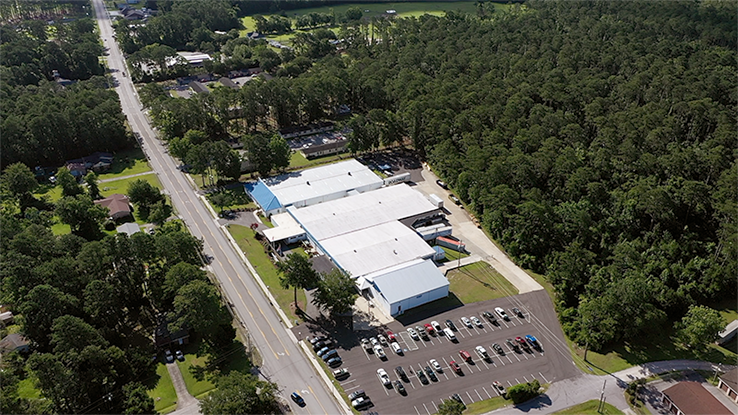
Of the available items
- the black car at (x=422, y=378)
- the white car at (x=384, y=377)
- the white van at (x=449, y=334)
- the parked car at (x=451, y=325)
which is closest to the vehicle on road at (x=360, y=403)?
the white car at (x=384, y=377)

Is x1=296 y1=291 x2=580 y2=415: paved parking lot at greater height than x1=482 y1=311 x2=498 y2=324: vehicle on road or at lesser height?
lesser

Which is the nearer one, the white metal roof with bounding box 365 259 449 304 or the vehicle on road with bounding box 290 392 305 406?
the vehicle on road with bounding box 290 392 305 406

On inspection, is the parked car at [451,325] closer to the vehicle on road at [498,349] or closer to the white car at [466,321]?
the white car at [466,321]

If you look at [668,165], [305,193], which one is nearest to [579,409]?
[668,165]

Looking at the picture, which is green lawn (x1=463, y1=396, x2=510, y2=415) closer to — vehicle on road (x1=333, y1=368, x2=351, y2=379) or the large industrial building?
vehicle on road (x1=333, y1=368, x2=351, y2=379)

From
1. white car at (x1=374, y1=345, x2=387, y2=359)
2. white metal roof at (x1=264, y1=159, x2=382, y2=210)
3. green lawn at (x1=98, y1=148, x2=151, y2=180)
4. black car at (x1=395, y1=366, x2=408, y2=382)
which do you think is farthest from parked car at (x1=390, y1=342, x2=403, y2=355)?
green lawn at (x1=98, y1=148, x2=151, y2=180)

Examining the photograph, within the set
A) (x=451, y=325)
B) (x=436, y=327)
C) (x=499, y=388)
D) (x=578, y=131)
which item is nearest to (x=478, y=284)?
(x=451, y=325)

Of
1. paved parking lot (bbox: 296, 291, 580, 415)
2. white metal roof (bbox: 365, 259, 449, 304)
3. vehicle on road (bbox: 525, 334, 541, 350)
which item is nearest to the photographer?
paved parking lot (bbox: 296, 291, 580, 415)

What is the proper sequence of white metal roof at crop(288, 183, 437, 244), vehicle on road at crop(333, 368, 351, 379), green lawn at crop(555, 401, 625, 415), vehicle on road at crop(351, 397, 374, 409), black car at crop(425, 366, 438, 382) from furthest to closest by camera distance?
white metal roof at crop(288, 183, 437, 244)
vehicle on road at crop(333, 368, 351, 379)
black car at crop(425, 366, 438, 382)
vehicle on road at crop(351, 397, 374, 409)
green lawn at crop(555, 401, 625, 415)
